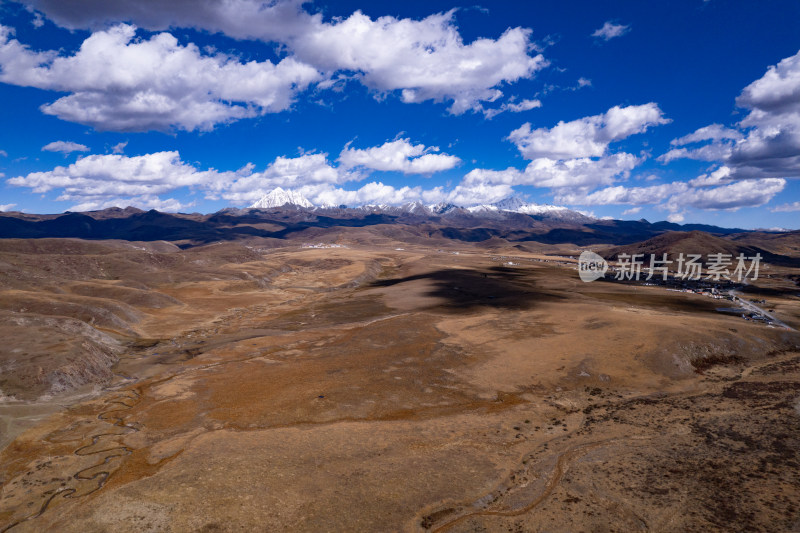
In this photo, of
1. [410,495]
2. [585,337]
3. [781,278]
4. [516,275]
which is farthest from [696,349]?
[781,278]

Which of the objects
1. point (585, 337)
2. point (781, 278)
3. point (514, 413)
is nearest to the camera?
point (514, 413)

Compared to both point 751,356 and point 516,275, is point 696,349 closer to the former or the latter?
point 751,356

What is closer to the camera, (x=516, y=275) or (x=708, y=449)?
(x=708, y=449)

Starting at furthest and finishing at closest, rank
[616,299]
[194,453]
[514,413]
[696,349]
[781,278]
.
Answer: [781,278] → [616,299] → [696,349] → [514,413] → [194,453]

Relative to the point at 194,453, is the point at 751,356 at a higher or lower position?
higher

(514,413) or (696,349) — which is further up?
(696,349)

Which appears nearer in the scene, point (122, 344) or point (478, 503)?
point (478, 503)

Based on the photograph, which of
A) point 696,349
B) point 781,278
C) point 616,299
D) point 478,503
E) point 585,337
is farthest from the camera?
A: point 781,278

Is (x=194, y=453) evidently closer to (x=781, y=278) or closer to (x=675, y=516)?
(x=675, y=516)

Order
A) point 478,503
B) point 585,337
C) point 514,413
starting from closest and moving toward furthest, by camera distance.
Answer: point 478,503
point 514,413
point 585,337

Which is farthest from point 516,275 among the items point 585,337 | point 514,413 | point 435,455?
point 435,455
